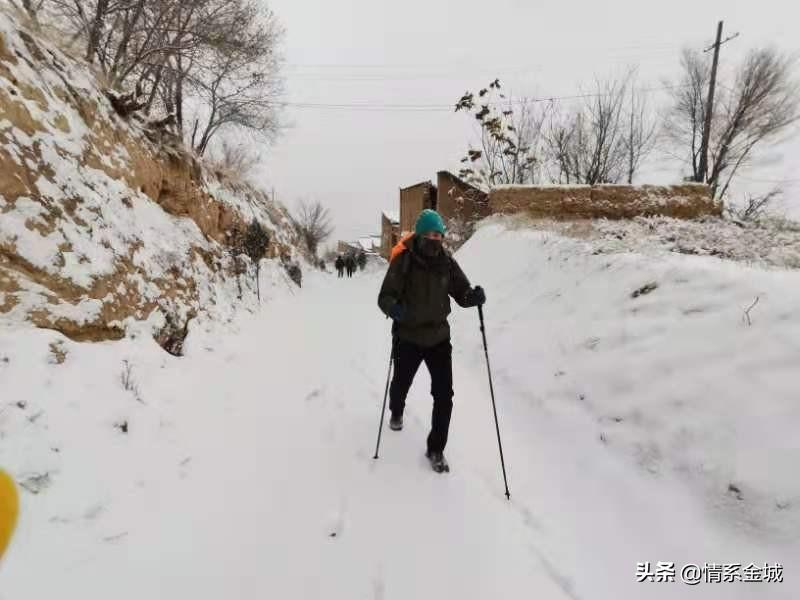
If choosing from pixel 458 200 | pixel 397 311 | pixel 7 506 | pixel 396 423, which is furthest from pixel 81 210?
pixel 458 200

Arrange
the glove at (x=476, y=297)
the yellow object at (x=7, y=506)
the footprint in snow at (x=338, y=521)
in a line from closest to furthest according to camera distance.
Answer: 1. the yellow object at (x=7, y=506)
2. the footprint in snow at (x=338, y=521)
3. the glove at (x=476, y=297)

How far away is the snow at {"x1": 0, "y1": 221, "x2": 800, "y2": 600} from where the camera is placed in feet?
6.73

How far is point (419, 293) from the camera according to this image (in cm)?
310

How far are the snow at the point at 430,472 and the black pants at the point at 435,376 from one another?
352 millimetres

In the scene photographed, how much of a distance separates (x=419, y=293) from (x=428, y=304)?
0.12 meters

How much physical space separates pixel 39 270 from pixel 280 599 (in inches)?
131

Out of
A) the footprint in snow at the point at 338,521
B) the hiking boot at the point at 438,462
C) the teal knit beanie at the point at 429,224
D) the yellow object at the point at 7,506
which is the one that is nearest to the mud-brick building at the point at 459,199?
the teal knit beanie at the point at 429,224

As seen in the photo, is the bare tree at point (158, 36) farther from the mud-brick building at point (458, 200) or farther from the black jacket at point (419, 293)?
the mud-brick building at point (458, 200)

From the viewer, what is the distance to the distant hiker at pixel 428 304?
3051 millimetres

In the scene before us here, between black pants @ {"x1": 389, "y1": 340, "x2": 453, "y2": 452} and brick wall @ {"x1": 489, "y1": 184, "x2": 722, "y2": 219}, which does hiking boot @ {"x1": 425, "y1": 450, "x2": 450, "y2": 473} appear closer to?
black pants @ {"x1": 389, "y1": 340, "x2": 453, "y2": 452}

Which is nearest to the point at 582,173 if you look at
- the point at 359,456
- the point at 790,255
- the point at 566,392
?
the point at 790,255

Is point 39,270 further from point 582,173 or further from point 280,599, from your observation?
point 582,173

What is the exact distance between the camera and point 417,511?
101 inches

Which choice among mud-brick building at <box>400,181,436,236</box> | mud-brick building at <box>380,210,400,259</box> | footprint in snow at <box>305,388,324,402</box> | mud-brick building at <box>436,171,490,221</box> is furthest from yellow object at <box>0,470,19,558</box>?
mud-brick building at <box>380,210,400,259</box>
